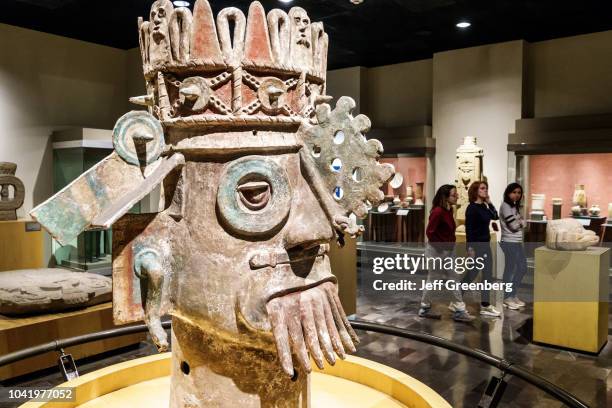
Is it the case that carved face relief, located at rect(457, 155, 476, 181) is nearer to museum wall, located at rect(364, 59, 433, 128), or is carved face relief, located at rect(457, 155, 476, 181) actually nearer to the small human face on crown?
museum wall, located at rect(364, 59, 433, 128)

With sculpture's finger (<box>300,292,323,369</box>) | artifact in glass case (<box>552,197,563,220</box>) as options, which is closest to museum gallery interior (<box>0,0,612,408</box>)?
sculpture's finger (<box>300,292,323,369</box>)

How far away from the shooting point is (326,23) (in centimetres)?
665

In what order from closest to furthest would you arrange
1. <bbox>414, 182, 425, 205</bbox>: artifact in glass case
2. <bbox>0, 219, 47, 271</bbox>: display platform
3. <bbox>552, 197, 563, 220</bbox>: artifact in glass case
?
1. <bbox>0, 219, 47, 271</bbox>: display platform
2. <bbox>552, 197, 563, 220</bbox>: artifact in glass case
3. <bbox>414, 182, 425, 205</bbox>: artifact in glass case

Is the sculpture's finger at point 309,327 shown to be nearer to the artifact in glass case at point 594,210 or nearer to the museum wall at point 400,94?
the artifact in glass case at point 594,210

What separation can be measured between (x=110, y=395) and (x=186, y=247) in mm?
1062

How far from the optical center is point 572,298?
205 inches

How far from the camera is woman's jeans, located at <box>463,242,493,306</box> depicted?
19.9 feet

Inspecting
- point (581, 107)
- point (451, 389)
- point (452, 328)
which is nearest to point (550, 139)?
point (581, 107)

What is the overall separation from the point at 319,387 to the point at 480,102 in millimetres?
7064

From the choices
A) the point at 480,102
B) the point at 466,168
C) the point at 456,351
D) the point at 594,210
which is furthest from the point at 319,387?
the point at 480,102

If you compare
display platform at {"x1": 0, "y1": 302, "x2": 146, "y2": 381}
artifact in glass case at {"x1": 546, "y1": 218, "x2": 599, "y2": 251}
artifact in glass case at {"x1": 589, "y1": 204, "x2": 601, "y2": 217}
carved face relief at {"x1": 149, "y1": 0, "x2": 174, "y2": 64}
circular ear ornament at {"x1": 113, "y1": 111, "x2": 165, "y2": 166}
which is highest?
carved face relief at {"x1": 149, "y1": 0, "x2": 174, "y2": 64}

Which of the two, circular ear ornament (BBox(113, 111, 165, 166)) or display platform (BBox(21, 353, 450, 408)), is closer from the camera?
circular ear ornament (BBox(113, 111, 165, 166))

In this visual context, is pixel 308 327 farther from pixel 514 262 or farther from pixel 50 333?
pixel 514 262

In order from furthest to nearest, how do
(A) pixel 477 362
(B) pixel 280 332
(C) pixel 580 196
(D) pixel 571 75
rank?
(D) pixel 571 75 → (C) pixel 580 196 → (A) pixel 477 362 → (B) pixel 280 332
